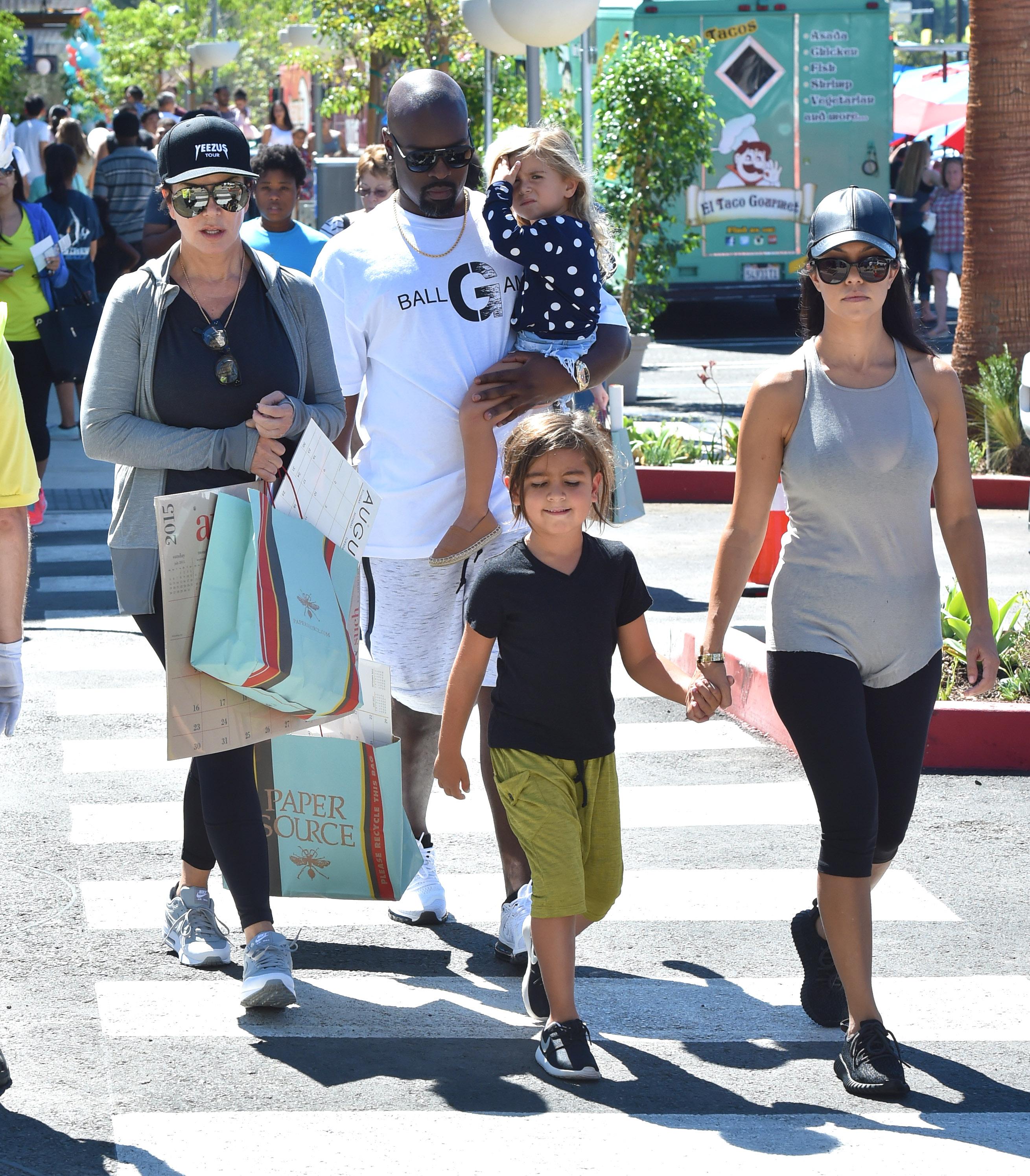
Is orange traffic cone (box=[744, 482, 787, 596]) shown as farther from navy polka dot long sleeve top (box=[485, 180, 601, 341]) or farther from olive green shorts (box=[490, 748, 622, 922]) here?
olive green shorts (box=[490, 748, 622, 922])

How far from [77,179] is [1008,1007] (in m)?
14.3

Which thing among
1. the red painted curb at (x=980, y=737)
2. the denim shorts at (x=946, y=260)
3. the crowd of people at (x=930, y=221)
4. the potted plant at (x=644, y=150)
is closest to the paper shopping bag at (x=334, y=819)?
the red painted curb at (x=980, y=737)

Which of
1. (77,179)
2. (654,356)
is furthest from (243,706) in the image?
(654,356)

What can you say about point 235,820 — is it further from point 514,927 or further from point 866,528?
point 866,528

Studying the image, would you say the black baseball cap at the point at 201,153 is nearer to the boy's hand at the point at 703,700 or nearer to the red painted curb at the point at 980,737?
the boy's hand at the point at 703,700

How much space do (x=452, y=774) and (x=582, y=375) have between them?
1263 millimetres

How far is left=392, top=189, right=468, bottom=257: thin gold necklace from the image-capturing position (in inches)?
185

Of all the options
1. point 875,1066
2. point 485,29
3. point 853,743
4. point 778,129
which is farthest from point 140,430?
point 778,129

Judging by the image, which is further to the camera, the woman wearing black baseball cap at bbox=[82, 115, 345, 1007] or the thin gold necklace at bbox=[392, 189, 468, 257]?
the thin gold necklace at bbox=[392, 189, 468, 257]

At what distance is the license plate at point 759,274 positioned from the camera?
20750 millimetres

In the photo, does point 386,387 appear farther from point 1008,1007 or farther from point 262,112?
point 262,112

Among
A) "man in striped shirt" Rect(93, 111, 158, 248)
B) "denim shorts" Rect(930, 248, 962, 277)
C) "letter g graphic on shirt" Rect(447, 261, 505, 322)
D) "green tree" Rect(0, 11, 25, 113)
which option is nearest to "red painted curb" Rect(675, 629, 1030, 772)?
"letter g graphic on shirt" Rect(447, 261, 505, 322)

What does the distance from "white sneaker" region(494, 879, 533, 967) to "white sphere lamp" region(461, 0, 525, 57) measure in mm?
12386

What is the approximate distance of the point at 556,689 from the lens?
409cm
